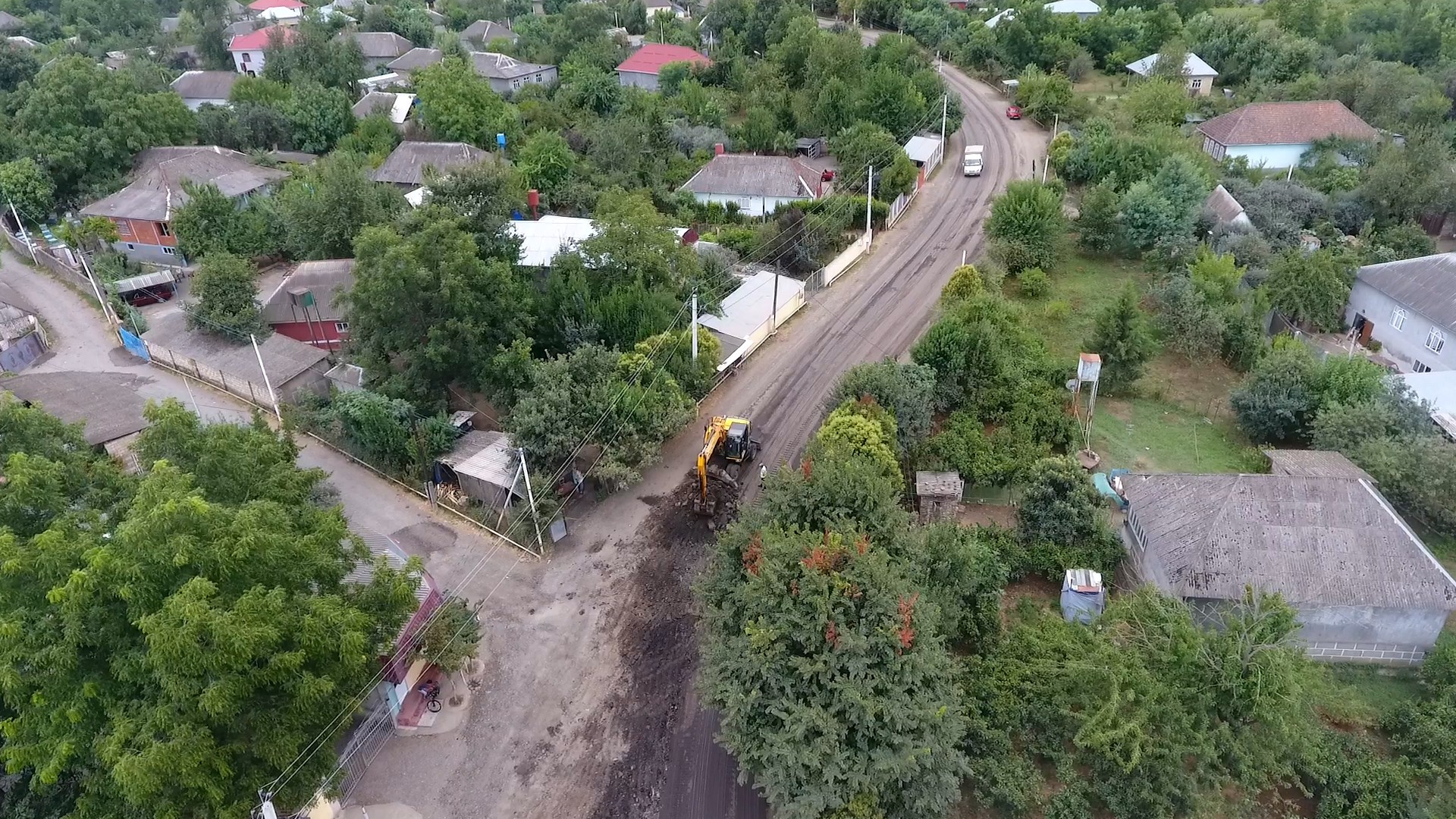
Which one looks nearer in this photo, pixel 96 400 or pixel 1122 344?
pixel 1122 344

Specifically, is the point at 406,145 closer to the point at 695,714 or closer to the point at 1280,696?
the point at 695,714

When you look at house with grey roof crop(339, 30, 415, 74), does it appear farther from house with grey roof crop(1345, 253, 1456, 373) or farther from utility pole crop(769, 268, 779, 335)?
house with grey roof crop(1345, 253, 1456, 373)

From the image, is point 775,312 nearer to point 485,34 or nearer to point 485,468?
point 485,468

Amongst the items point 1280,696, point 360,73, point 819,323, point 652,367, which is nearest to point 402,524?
point 652,367

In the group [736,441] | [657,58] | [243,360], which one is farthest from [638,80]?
[736,441]

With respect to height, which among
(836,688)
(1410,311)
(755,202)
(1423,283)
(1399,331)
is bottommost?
(1399,331)

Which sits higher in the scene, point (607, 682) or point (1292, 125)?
point (1292, 125)

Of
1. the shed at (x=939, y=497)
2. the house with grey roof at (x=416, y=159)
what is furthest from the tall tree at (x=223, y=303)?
the shed at (x=939, y=497)

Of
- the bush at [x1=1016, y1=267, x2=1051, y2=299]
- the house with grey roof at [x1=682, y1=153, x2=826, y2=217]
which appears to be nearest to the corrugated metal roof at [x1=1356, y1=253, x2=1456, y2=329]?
the bush at [x1=1016, y1=267, x2=1051, y2=299]

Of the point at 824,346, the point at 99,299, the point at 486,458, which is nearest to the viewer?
the point at 486,458
